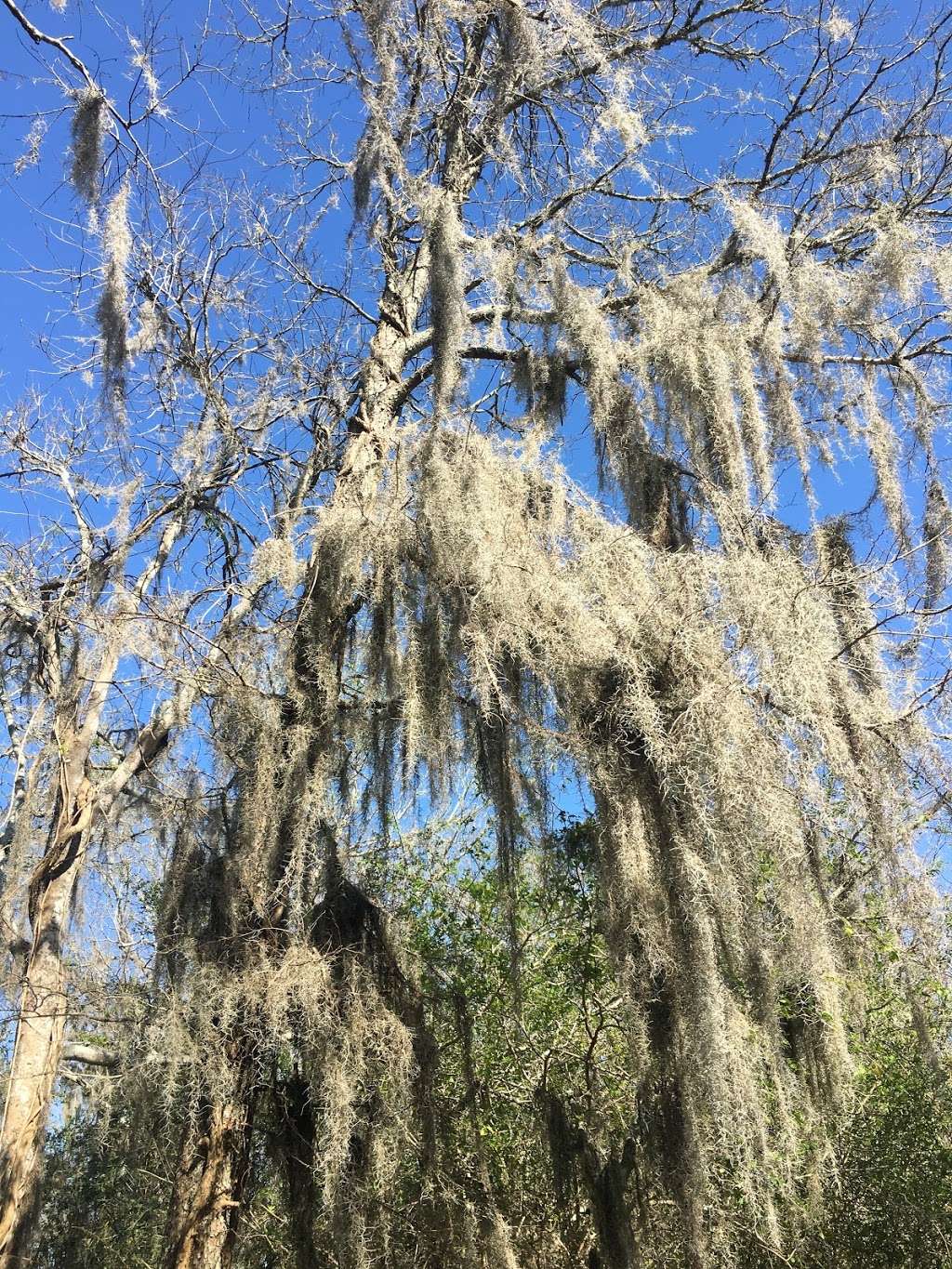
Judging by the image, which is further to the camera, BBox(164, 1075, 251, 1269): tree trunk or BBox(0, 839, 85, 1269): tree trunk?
BBox(0, 839, 85, 1269): tree trunk

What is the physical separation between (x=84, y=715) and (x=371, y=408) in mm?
1895

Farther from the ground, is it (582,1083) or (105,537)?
(105,537)

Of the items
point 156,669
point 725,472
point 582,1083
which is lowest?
point 582,1083

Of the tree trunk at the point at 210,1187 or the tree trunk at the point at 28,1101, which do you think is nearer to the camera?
the tree trunk at the point at 210,1187

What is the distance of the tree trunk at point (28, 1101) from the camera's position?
3.97m

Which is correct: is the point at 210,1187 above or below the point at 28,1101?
below

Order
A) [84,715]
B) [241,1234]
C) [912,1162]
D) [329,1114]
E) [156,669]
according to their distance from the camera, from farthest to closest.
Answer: [912,1162], [84,715], [156,669], [241,1234], [329,1114]

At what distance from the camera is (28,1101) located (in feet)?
13.4

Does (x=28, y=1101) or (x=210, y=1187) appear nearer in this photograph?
(x=210, y=1187)

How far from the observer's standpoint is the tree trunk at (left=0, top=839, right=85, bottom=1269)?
13.0ft

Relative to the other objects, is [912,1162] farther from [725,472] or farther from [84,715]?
[84,715]

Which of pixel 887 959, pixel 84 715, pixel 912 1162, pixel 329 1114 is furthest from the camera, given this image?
pixel 912 1162

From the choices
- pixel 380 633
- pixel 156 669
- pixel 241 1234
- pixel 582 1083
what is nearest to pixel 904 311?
pixel 380 633

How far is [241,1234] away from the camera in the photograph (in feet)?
11.8
